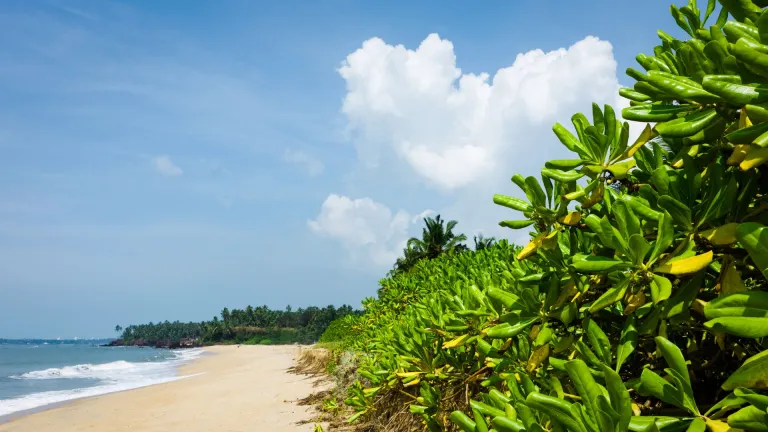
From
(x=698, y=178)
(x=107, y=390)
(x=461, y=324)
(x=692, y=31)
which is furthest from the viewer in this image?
(x=107, y=390)

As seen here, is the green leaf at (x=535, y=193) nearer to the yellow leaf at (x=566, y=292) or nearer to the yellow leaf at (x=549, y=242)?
the yellow leaf at (x=549, y=242)

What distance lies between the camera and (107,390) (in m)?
20.6

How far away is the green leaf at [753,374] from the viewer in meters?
0.76

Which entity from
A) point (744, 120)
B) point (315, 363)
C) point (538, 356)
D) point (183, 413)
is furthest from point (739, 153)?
point (315, 363)

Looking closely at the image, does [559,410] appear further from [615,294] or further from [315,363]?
[315,363]

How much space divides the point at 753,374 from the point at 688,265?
25 cm

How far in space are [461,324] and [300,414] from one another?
7.66m

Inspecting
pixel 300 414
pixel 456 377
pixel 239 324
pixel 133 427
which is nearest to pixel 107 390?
pixel 133 427

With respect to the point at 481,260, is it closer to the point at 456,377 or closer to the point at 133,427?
the point at 456,377

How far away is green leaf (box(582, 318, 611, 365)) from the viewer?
1191 millimetres

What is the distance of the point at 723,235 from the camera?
3.15 ft

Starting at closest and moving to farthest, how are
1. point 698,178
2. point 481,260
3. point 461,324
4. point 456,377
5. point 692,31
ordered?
point 698,178 → point 692,31 → point 461,324 → point 456,377 → point 481,260

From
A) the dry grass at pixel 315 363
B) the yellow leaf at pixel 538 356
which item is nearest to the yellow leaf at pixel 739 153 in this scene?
the yellow leaf at pixel 538 356

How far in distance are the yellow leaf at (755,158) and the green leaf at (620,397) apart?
0.42m
